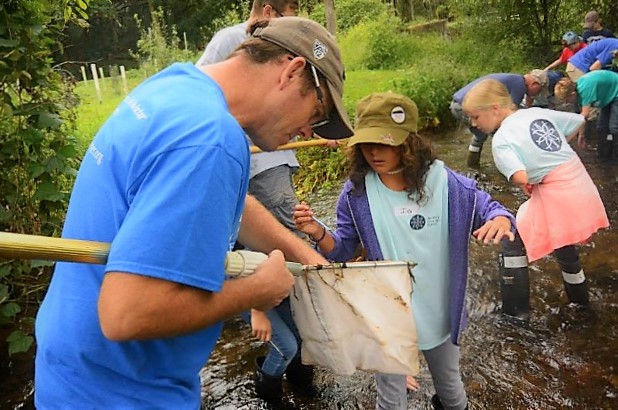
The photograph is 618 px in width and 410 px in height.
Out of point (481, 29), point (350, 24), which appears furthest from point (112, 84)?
point (481, 29)

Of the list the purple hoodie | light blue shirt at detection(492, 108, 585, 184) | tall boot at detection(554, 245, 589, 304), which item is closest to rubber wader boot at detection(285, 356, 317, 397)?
the purple hoodie

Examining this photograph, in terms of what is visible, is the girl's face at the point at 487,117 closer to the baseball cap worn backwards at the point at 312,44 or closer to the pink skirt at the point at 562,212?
the pink skirt at the point at 562,212

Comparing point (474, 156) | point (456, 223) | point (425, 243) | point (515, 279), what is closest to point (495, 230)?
point (456, 223)

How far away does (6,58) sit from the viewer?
3090 millimetres

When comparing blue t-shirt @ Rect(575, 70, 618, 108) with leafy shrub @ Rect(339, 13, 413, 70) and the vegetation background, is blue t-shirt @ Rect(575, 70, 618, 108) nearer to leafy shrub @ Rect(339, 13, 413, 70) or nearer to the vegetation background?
the vegetation background

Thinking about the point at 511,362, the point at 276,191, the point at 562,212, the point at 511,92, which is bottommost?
the point at 511,362

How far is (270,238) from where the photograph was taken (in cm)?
213

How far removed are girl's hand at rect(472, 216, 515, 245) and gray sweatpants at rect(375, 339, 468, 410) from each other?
1.64 ft

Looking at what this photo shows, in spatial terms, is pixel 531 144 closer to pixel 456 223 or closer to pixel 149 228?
pixel 456 223

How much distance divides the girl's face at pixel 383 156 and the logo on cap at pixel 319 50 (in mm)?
1069

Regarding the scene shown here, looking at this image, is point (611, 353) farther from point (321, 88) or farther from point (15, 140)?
point (15, 140)

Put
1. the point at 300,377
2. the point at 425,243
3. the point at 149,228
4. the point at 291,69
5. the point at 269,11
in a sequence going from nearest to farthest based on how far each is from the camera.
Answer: the point at 149,228
the point at 291,69
the point at 425,243
the point at 269,11
the point at 300,377

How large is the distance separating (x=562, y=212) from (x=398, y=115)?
1.67 metres

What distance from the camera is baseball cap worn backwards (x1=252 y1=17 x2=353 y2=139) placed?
55.0 inches
